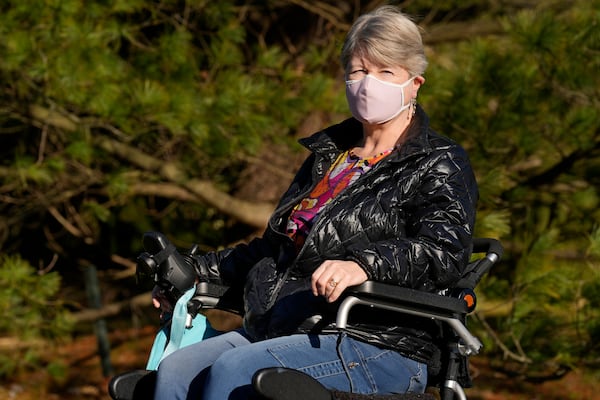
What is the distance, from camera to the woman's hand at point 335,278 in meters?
1.93

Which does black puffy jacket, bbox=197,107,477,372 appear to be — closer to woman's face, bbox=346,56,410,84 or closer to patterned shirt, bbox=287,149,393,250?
patterned shirt, bbox=287,149,393,250

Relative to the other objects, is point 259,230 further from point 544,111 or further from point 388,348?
point 388,348

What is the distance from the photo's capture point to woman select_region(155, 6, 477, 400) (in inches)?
80.0

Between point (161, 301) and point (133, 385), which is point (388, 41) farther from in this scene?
point (133, 385)

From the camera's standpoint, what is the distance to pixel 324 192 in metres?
2.37

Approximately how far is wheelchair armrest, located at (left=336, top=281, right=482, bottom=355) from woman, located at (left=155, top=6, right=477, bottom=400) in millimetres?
34

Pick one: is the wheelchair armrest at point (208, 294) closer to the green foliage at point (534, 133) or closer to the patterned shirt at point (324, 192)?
the patterned shirt at point (324, 192)

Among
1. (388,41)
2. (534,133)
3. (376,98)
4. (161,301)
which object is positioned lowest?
(161,301)

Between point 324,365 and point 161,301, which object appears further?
point 161,301

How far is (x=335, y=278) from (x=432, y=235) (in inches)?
10.9

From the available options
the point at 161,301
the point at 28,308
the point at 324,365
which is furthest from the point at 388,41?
the point at 28,308

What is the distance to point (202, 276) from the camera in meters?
2.57

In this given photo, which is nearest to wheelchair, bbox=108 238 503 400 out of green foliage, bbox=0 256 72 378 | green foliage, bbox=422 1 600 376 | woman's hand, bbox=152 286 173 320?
woman's hand, bbox=152 286 173 320

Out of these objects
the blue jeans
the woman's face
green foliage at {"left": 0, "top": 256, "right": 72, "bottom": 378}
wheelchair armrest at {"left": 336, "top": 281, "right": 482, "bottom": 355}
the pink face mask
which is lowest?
green foliage at {"left": 0, "top": 256, "right": 72, "bottom": 378}
